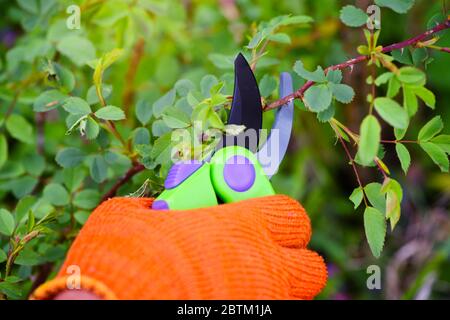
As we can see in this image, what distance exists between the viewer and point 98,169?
82 centimetres

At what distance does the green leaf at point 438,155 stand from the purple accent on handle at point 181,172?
245 millimetres

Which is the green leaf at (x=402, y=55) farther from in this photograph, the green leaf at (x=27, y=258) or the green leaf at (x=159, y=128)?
the green leaf at (x=27, y=258)

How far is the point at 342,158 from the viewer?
5.51ft

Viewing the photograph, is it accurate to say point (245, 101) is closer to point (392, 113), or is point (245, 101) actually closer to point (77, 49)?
point (392, 113)

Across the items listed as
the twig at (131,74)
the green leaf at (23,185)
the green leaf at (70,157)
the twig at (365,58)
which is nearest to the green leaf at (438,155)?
the twig at (365,58)

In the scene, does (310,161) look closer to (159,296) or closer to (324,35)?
(324,35)

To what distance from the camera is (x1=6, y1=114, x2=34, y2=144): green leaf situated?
0.96 meters

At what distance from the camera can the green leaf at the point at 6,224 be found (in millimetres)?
751

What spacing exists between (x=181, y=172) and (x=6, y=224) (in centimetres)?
26

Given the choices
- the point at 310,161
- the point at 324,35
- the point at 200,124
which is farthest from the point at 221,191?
the point at 310,161

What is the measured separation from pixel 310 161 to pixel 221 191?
3.28ft

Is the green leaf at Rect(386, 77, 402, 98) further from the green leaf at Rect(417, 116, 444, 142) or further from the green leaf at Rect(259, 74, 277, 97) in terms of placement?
the green leaf at Rect(259, 74, 277, 97)

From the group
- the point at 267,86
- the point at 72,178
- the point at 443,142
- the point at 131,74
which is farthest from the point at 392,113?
the point at 131,74

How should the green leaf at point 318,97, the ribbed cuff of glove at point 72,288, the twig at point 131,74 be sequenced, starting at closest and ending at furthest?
1. the ribbed cuff of glove at point 72,288
2. the green leaf at point 318,97
3. the twig at point 131,74
